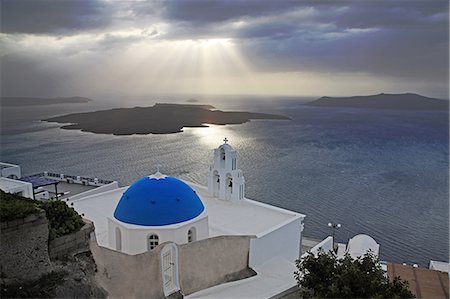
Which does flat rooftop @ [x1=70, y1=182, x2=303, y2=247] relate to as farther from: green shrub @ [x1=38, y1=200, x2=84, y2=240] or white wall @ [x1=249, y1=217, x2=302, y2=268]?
green shrub @ [x1=38, y1=200, x2=84, y2=240]

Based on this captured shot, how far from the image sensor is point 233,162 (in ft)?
55.8

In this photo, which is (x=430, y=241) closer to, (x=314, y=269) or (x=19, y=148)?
(x=314, y=269)

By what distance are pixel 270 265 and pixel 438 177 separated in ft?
120

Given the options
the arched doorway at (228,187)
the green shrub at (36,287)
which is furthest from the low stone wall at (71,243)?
the arched doorway at (228,187)

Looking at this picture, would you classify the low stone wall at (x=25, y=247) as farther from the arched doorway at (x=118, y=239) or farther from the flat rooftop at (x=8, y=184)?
the flat rooftop at (x=8, y=184)

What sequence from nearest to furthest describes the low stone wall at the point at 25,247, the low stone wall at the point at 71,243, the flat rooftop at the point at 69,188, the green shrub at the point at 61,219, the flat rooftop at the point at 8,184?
the low stone wall at the point at 25,247 → the low stone wall at the point at 71,243 → the green shrub at the point at 61,219 → the flat rooftop at the point at 8,184 → the flat rooftop at the point at 69,188

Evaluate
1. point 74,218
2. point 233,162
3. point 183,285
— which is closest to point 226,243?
point 183,285

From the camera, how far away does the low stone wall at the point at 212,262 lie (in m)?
11.7

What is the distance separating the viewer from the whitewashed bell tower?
54.1ft

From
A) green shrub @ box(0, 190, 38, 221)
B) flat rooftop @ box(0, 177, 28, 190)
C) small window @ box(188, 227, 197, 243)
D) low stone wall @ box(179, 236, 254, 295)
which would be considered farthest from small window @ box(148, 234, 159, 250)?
flat rooftop @ box(0, 177, 28, 190)

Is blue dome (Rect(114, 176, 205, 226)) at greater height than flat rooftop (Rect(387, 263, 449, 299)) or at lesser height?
greater

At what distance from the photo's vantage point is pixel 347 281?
8641mm

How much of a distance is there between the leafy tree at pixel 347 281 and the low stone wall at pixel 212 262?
11.4 feet

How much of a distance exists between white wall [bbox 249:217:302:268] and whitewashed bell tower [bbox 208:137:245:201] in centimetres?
285
